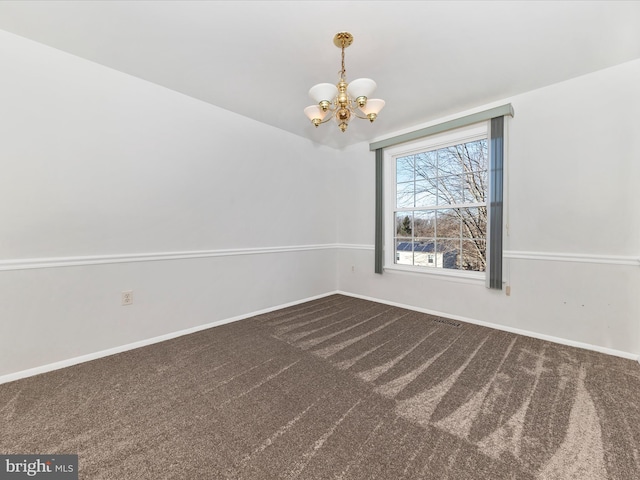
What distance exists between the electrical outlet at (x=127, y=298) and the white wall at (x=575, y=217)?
3.64 m

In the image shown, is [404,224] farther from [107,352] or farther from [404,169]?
[107,352]

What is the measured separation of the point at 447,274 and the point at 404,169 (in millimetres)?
1610

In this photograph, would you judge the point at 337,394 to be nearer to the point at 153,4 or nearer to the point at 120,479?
the point at 120,479

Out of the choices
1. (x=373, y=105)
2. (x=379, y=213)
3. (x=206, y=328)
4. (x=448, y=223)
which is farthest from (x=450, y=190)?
(x=206, y=328)

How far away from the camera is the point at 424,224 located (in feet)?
11.9

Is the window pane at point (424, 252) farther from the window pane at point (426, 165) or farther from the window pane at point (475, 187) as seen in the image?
the window pane at point (426, 165)

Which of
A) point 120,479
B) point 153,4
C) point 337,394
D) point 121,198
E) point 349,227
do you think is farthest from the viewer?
point 349,227

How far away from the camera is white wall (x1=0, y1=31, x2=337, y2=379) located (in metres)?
1.97

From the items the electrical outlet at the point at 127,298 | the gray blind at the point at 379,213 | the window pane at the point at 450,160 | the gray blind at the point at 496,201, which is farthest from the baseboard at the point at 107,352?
the window pane at the point at 450,160

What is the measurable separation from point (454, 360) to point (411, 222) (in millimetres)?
2022

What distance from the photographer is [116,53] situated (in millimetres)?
2119

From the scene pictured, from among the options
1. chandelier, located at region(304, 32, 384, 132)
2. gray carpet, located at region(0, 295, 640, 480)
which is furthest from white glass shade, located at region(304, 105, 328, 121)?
gray carpet, located at region(0, 295, 640, 480)

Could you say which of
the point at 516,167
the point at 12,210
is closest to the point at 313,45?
the point at 516,167

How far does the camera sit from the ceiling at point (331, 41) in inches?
66.6
